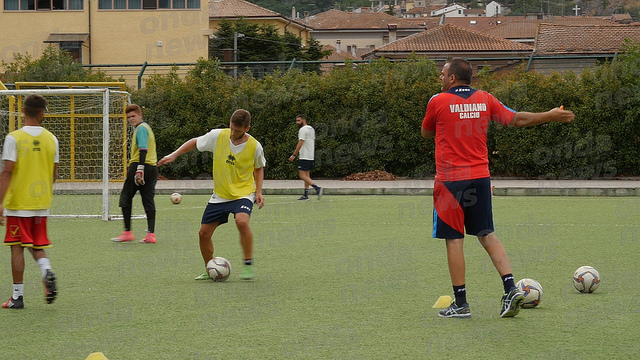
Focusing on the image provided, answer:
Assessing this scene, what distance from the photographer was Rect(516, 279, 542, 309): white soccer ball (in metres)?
7.01

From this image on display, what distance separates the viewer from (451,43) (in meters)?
58.2

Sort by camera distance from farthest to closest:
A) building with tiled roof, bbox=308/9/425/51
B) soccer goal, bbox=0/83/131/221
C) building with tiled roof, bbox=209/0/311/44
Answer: building with tiled roof, bbox=308/9/425/51 → building with tiled roof, bbox=209/0/311/44 → soccer goal, bbox=0/83/131/221

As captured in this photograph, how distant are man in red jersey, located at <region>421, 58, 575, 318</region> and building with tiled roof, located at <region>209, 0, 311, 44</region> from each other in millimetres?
60317

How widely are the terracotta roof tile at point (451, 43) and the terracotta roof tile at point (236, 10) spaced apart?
14.6 meters

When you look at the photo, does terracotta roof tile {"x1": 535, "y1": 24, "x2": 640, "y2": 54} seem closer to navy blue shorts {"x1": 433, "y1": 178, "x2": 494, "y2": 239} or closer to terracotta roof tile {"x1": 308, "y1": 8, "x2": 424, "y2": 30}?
navy blue shorts {"x1": 433, "y1": 178, "x2": 494, "y2": 239}

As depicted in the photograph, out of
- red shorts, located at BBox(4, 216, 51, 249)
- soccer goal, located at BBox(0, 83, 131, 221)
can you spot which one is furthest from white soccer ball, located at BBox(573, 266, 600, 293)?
soccer goal, located at BBox(0, 83, 131, 221)

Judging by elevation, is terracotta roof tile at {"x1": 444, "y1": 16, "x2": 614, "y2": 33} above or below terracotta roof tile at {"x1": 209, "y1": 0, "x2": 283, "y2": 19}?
above

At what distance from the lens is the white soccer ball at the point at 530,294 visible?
7.01 m

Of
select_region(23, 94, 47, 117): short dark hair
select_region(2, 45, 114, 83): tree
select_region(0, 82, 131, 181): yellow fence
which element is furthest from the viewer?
select_region(2, 45, 114, 83): tree

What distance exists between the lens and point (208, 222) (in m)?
8.48

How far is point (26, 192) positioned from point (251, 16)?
6361cm

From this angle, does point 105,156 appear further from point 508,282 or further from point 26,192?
point 508,282

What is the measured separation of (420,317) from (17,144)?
3512 millimetres

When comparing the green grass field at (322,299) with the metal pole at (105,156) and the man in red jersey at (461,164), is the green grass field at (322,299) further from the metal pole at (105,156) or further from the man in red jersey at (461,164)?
the metal pole at (105,156)
